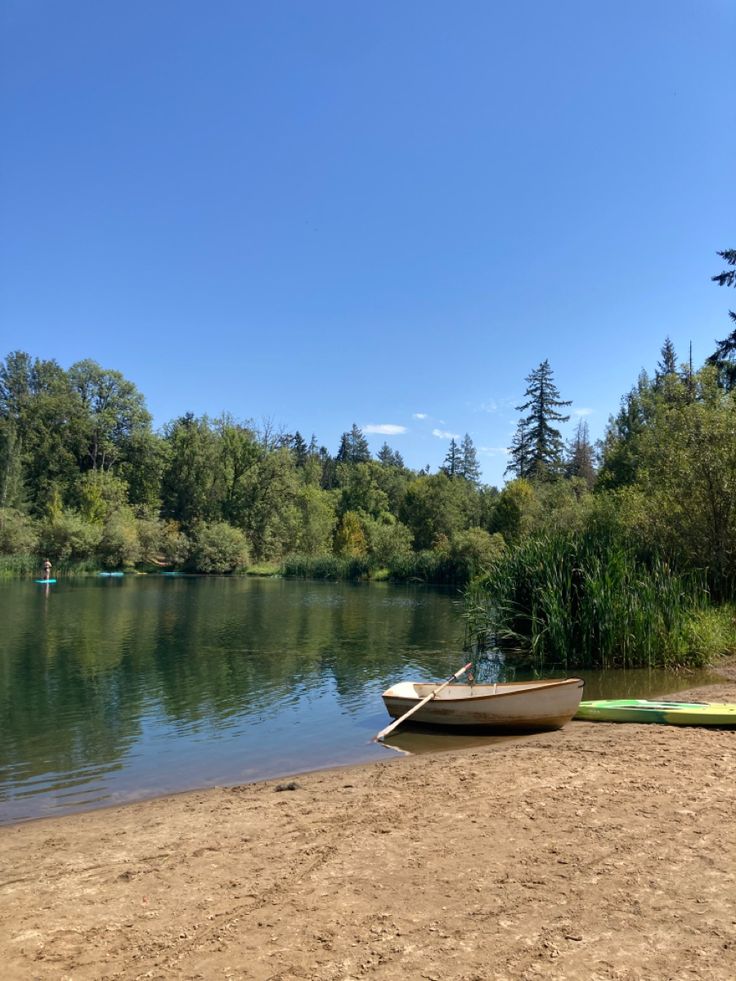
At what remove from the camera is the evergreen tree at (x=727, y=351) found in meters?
25.7

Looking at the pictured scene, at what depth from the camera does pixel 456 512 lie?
69562 mm

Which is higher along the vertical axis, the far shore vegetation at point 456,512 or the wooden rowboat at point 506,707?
the far shore vegetation at point 456,512

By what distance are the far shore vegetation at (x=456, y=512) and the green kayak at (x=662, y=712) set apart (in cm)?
462

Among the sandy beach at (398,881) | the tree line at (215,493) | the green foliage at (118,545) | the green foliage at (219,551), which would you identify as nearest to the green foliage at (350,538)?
the tree line at (215,493)

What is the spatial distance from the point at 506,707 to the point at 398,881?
211 inches

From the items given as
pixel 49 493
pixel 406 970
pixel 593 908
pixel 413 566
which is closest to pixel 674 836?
pixel 593 908

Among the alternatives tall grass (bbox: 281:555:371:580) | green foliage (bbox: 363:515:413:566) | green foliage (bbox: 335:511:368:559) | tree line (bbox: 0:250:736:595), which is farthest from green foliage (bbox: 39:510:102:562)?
green foliage (bbox: 363:515:413:566)

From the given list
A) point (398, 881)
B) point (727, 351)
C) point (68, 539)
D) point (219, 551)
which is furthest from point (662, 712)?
point (219, 551)

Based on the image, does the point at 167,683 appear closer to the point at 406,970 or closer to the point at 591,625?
the point at 591,625

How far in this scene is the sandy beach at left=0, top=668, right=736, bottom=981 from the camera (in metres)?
3.53

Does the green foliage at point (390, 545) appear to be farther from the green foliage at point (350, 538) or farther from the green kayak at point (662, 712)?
the green kayak at point (662, 712)

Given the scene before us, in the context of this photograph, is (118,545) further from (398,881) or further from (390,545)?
(398,881)

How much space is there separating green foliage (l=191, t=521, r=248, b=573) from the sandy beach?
58.2m

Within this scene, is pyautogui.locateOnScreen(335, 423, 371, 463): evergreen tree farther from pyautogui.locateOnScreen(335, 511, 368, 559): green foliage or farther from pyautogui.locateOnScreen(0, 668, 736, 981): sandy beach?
pyautogui.locateOnScreen(0, 668, 736, 981): sandy beach
